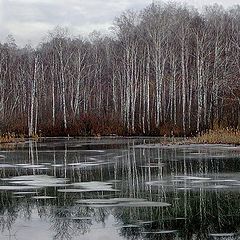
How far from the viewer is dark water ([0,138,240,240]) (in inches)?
347

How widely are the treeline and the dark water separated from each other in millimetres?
26940

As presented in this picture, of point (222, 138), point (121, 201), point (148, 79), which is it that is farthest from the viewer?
point (148, 79)

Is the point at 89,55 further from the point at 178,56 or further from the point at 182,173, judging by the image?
the point at 182,173

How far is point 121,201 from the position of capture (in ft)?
38.1

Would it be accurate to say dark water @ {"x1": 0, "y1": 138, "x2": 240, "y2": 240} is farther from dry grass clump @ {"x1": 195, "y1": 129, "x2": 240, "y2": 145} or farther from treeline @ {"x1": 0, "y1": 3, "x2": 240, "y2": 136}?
treeline @ {"x1": 0, "y1": 3, "x2": 240, "y2": 136}

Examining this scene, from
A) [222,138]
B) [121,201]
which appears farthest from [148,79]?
[121,201]

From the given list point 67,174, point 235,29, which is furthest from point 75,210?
point 235,29

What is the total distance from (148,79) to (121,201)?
43.5 m

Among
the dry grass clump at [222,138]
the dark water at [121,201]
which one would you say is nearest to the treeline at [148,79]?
the dry grass clump at [222,138]

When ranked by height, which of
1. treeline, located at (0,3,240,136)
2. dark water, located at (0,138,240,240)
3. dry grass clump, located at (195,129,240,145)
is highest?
treeline, located at (0,3,240,136)

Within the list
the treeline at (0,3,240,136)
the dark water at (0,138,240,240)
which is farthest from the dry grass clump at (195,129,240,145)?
the dark water at (0,138,240,240)

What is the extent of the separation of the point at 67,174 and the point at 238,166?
19.8 feet

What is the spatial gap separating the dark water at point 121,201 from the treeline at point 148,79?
1061 inches

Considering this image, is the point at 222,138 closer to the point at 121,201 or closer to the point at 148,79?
the point at 121,201
